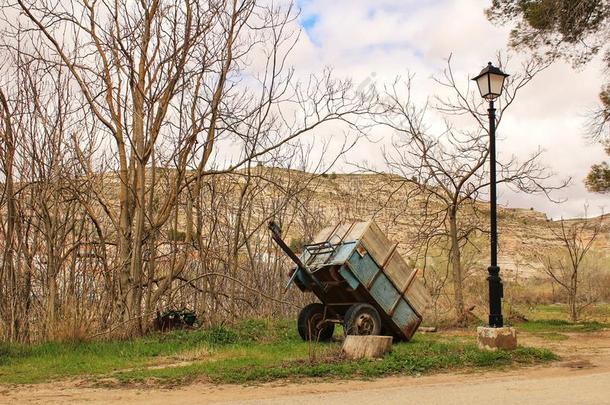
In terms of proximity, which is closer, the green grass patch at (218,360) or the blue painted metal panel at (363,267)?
the green grass patch at (218,360)

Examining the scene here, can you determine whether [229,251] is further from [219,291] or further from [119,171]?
[119,171]

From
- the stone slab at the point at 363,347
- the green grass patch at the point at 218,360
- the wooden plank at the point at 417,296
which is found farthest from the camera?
the wooden plank at the point at 417,296

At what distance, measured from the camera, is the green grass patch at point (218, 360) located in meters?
9.26

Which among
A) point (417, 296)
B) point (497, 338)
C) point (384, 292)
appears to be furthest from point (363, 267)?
point (497, 338)

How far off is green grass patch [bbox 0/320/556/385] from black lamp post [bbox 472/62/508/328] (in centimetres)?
79

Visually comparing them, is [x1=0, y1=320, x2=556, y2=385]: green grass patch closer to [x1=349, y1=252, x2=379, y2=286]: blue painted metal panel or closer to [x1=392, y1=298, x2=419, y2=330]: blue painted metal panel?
[x1=392, y1=298, x2=419, y2=330]: blue painted metal panel

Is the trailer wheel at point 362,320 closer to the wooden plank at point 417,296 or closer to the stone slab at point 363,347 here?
the wooden plank at point 417,296

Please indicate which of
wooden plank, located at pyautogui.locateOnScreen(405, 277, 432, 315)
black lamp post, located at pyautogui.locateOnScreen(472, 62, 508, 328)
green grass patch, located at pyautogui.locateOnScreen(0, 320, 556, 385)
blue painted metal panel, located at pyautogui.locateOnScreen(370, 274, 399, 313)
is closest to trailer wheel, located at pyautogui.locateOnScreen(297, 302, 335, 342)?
green grass patch, located at pyautogui.locateOnScreen(0, 320, 556, 385)

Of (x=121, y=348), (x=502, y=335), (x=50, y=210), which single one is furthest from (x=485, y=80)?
(x=50, y=210)

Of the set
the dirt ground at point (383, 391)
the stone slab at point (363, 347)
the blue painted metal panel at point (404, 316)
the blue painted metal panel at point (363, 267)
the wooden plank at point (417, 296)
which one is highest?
the blue painted metal panel at point (363, 267)

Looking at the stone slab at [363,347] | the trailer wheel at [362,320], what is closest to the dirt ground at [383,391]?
the stone slab at [363,347]

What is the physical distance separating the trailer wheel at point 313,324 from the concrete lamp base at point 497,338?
3559 millimetres

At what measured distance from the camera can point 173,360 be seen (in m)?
11.0

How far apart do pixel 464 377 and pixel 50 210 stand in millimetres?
9418
